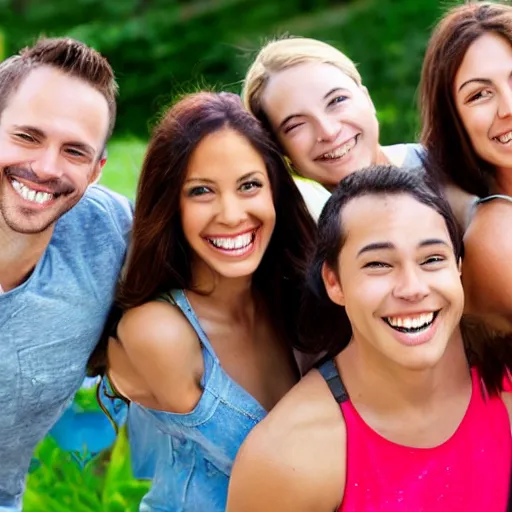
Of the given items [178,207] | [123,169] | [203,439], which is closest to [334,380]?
[203,439]

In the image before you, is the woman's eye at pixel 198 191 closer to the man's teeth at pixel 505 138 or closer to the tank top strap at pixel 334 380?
the tank top strap at pixel 334 380

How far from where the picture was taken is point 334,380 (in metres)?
2.96

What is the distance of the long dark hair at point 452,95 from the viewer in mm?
3338

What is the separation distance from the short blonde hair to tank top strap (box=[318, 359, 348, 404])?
3.52 feet

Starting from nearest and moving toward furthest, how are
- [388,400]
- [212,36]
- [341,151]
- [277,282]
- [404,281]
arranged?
1. [404,281]
2. [388,400]
3. [277,282]
4. [341,151]
5. [212,36]

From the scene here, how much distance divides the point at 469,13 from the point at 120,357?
1598 millimetres

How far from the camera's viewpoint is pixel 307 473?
279 centimetres

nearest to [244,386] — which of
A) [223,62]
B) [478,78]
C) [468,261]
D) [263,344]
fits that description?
[263,344]

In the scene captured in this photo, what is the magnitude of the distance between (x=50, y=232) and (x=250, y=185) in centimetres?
66

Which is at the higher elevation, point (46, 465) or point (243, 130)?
point (243, 130)

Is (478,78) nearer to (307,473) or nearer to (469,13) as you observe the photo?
(469,13)

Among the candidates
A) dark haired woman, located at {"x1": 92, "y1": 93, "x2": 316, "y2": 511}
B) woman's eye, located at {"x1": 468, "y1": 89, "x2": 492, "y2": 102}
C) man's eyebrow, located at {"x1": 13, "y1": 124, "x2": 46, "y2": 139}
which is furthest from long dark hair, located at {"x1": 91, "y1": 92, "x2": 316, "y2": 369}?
woman's eye, located at {"x1": 468, "y1": 89, "x2": 492, "y2": 102}

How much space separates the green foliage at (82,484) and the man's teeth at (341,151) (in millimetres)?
1559

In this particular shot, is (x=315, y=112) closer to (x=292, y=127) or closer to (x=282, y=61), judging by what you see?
(x=292, y=127)
